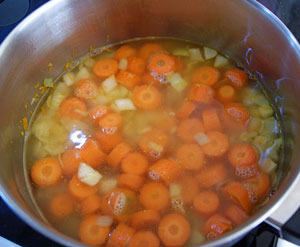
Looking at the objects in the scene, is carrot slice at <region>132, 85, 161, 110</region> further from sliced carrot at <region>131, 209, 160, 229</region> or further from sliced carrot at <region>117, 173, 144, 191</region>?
sliced carrot at <region>131, 209, 160, 229</region>

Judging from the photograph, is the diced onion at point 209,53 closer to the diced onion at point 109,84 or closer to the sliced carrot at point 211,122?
the sliced carrot at point 211,122

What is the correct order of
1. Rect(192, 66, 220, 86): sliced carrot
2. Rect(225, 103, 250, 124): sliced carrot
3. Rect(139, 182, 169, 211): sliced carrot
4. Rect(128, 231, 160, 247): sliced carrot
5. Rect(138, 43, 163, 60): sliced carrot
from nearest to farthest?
Rect(128, 231, 160, 247): sliced carrot → Rect(139, 182, 169, 211): sliced carrot → Rect(225, 103, 250, 124): sliced carrot → Rect(192, 66, 220, 86): sliced carrot → Rect(138, 43, 163, 60): sliced carrot

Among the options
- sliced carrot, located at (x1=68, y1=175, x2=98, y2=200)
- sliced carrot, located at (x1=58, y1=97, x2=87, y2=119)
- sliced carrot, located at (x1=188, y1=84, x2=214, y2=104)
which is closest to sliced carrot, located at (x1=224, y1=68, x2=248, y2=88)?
sliced carrot, located at (x1=188, y1=84, x2=214, y2=104)

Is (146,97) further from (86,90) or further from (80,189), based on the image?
(80,189)

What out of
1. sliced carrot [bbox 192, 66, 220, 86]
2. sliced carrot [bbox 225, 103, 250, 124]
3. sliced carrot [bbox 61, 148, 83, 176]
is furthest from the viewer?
sliced carrot [bbox 192, 66, 220, 86]

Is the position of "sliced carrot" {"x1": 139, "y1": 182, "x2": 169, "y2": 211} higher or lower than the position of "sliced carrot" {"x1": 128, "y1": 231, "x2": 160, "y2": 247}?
higher

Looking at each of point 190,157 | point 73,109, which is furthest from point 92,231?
point 73,109

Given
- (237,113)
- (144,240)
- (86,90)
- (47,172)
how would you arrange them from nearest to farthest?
1. (144,240)
2. (47,172)
3. (237,113)
4. (86,90)
